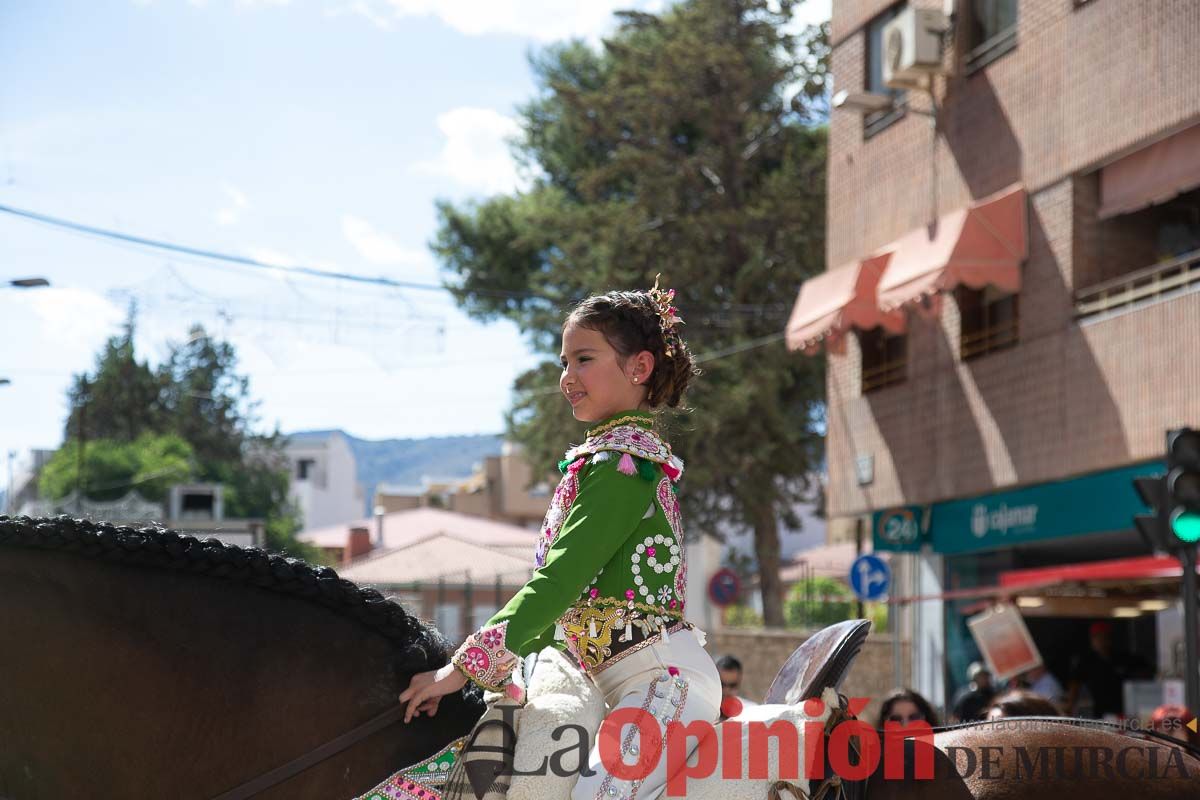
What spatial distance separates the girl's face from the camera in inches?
149

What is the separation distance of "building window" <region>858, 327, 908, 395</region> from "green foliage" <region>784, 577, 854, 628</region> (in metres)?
5.15

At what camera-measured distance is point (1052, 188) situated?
16.5 meters

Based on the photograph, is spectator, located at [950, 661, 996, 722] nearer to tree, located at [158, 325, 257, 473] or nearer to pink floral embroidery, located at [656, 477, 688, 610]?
pink floral embroidery, located at [656, 477, 688, 610]

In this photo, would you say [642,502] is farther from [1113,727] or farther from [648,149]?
[648,149]

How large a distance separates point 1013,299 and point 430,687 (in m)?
15.1

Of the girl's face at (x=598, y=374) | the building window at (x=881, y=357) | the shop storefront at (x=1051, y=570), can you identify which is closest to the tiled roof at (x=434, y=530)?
the building window at (x=881, y=357)

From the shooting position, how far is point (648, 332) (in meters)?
3.84

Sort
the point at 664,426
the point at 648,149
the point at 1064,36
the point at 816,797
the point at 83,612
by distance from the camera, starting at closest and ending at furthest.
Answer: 1. the point at 83,612
2. the point at 816,797
3. the point at 664,426
4. the point at 1064,36
5. the point at 648,149

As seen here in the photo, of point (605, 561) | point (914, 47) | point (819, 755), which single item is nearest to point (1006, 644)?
point (914, 47)

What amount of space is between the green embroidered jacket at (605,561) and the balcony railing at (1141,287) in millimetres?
12111

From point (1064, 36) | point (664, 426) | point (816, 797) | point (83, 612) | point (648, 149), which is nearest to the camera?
point (83, 612)

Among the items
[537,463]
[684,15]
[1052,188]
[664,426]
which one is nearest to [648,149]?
[684,15]

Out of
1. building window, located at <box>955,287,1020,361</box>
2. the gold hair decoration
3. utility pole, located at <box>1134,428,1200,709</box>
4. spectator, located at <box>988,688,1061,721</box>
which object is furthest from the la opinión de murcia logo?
building window, located at <box>955,287,1020,361</box>

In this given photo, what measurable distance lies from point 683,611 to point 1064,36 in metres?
14.1
